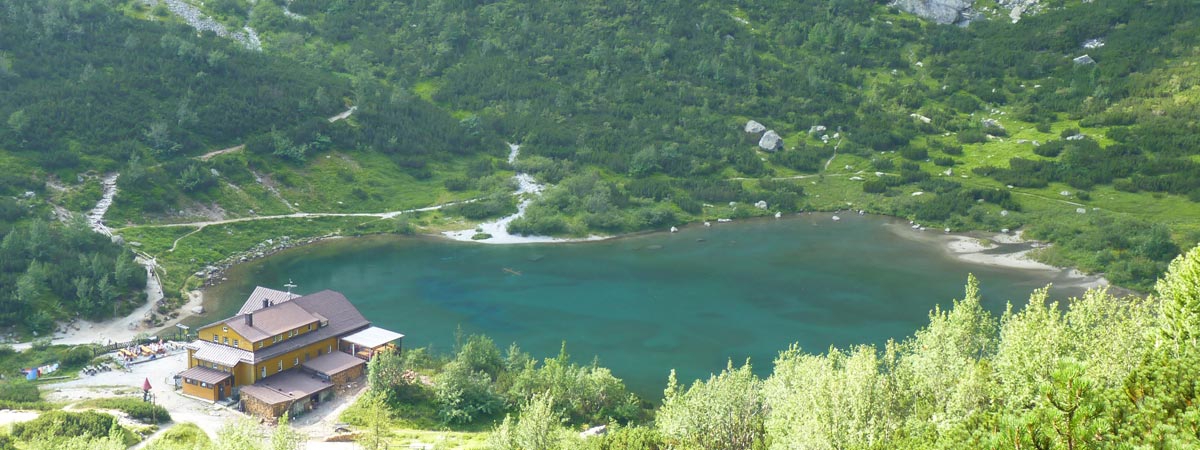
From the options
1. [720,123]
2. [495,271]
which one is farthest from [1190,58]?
[495,271]

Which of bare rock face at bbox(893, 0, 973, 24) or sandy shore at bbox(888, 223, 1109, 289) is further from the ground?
bare rock face at bbox(893, 0, 973, 24)

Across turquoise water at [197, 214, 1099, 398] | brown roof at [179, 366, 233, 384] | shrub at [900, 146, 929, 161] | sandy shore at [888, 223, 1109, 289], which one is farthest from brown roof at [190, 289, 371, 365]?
shrub at [900, 146, 929, 161]

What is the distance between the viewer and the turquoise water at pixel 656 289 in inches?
2685

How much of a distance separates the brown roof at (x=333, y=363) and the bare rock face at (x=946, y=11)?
128 metres

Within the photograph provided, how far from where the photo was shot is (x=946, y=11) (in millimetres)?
156000

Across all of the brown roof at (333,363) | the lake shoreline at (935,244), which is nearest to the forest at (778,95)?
the lake shoreline at (935,244)

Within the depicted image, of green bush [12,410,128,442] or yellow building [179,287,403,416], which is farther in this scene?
yellow building [179,287,403,416]

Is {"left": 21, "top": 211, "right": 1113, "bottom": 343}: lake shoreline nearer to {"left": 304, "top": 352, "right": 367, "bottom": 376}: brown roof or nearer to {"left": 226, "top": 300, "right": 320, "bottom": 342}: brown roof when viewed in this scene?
{"left": 226, "top": 300, "right": 320, "bottom": 342}: brown roof

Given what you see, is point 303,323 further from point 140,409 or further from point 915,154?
point 915,154

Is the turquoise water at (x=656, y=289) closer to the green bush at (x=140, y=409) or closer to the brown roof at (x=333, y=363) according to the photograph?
the brown roof at (x=333, y=363)

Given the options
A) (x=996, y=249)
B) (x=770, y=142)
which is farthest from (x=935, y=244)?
(x=770, y=142)

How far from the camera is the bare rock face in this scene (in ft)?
511

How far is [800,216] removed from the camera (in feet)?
358

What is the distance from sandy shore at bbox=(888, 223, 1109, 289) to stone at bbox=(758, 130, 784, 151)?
975 inches
